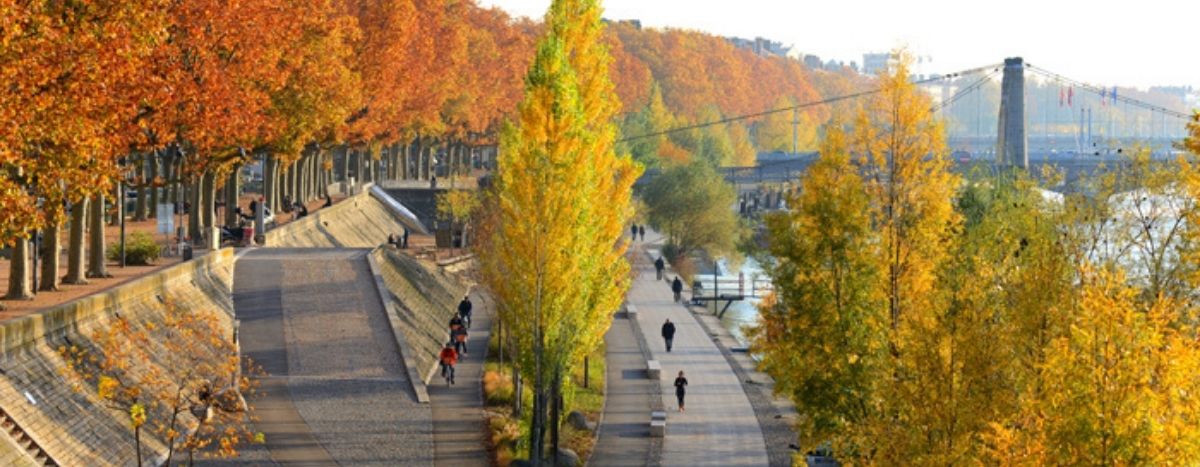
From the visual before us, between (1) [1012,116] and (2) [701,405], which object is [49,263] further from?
(1) [1012,116]

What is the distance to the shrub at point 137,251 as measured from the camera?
5644cm

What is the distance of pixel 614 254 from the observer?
44531mm

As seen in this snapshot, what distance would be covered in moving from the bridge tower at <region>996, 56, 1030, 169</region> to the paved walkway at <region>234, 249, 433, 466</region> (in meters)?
56.7

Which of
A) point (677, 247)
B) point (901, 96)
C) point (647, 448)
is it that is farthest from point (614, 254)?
point (677, 247)

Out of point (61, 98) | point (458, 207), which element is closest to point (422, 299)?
point (61, 98)

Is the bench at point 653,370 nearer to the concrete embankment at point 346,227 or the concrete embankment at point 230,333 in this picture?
the concrete embankment at point 230,333

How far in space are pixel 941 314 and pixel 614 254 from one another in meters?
14.5

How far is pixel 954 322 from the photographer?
30.8m

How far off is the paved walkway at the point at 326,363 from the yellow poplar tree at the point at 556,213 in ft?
11.1

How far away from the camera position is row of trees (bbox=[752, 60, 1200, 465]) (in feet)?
79.0

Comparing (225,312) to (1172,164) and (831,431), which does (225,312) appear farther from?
(1172,164)

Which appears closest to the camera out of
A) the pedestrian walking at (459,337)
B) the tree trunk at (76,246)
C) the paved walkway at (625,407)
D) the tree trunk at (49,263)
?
the tree trunk at (49,263)

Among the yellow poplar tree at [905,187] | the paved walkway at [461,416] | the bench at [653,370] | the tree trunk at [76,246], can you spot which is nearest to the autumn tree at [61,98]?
the tree trunk at [76,246]

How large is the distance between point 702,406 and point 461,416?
454 inches
